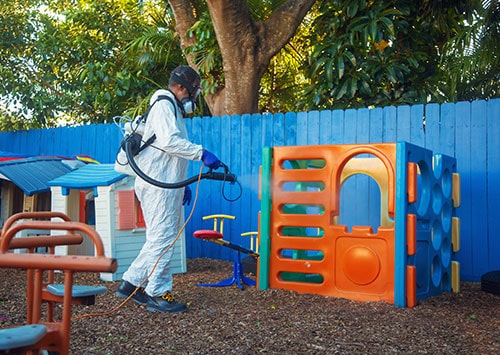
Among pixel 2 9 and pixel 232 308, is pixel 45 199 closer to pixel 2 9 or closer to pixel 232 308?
pixel 232 308

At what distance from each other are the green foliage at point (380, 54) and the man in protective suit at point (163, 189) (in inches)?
145

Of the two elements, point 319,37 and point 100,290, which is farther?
point 319,37

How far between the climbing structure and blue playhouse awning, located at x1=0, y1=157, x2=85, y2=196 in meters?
2.67

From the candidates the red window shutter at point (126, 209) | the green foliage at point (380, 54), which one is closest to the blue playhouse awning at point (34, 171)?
the red window shutter at point (126, 209)

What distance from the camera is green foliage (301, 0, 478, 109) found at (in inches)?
307

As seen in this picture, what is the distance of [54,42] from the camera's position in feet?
36.5

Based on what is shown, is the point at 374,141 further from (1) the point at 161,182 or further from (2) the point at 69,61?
(2) the point at 69,61

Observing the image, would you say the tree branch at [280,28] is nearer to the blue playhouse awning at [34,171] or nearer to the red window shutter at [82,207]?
the blue playhouse awning at [34,171]

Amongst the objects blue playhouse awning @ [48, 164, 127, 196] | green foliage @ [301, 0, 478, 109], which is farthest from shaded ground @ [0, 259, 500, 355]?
green foliage @ [301, 0, 478, 109]

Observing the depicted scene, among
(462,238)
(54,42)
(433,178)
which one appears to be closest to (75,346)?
(433,178)

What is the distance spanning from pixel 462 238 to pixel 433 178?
1.11 m

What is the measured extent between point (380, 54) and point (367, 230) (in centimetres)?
386

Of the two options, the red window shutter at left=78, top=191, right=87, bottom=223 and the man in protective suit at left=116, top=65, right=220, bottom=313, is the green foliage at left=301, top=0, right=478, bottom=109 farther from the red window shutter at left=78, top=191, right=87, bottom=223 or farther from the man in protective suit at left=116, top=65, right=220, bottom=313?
the man in protective suit at left=116, top=65, right=220, bottom=313

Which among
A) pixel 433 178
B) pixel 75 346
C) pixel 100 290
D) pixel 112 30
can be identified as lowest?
pixel 75 346
